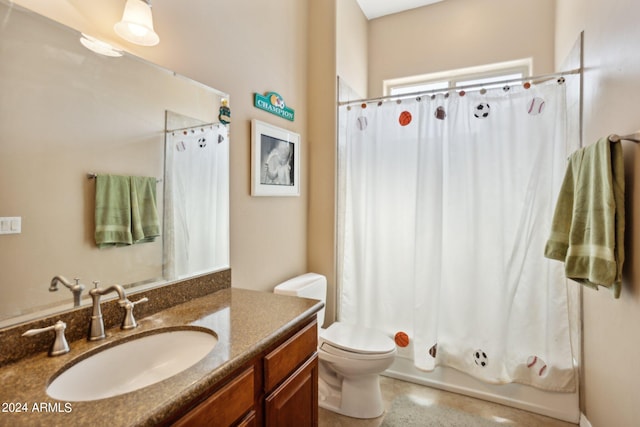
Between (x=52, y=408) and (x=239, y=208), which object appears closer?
(x=52, y=408)

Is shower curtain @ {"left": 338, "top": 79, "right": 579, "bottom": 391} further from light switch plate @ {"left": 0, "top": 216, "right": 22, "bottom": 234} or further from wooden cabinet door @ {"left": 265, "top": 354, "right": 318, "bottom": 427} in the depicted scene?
light switch plate @ {"left": 0, "top": 216, "right": 22, "bottom": 234}

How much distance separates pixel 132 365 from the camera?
98 cm

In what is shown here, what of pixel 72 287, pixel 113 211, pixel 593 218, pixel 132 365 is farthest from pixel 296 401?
pixel 593 218

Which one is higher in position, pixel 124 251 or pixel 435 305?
pixel 124 251

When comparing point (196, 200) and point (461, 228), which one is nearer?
point (196, 200)

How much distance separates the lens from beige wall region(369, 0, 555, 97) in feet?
8.01

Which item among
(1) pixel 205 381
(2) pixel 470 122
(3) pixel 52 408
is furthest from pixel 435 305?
(3) pixel 52 408

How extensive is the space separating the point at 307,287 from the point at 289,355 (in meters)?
0.85

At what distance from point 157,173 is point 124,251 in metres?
0.34

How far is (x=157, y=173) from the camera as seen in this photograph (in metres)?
1.29

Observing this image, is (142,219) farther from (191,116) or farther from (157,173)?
(191,116)

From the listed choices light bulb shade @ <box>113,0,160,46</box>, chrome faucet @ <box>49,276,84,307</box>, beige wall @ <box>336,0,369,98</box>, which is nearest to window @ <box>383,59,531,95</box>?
beige wall @ <box>336,0,369,98</box>

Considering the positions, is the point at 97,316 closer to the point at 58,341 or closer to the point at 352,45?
the point at 58,341

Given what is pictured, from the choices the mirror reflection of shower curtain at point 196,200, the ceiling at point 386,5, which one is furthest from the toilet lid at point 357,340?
the ceiling at point 386,5
